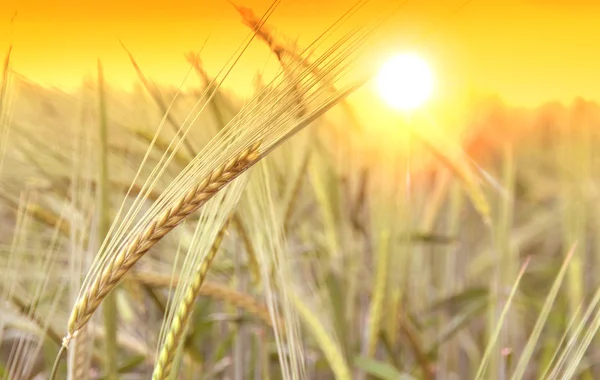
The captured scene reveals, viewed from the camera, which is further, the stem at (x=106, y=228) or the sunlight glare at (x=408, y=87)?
the sunlight glare at (x=408, y=87)

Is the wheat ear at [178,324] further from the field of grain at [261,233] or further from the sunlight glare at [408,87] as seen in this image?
the sunlight glare at [408,87]

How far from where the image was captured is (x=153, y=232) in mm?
349

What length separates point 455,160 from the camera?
2.20 feet

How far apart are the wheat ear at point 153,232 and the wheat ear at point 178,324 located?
44 mm

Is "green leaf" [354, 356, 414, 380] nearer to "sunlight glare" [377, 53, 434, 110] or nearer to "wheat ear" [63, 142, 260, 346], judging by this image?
"sunlight glare" [377, 53, 434, 110]

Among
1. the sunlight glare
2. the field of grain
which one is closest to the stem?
the field of grain

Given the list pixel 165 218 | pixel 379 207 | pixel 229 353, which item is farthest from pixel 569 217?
pixel 165 218

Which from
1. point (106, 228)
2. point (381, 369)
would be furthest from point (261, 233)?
point (381, 369)

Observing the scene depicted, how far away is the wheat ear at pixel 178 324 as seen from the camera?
0.37 meters

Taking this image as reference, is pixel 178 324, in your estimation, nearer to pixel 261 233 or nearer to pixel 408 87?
pixel 261 233

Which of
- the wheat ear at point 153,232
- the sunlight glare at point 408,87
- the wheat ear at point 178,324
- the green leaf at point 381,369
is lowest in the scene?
the green leaf at point 381,369

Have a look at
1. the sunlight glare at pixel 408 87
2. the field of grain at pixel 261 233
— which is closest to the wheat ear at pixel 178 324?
the field of grain at pixel 261 233

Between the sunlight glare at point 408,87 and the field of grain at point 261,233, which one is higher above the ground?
the sunlight glare at point 408,87

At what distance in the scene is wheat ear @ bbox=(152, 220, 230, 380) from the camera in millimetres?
369
